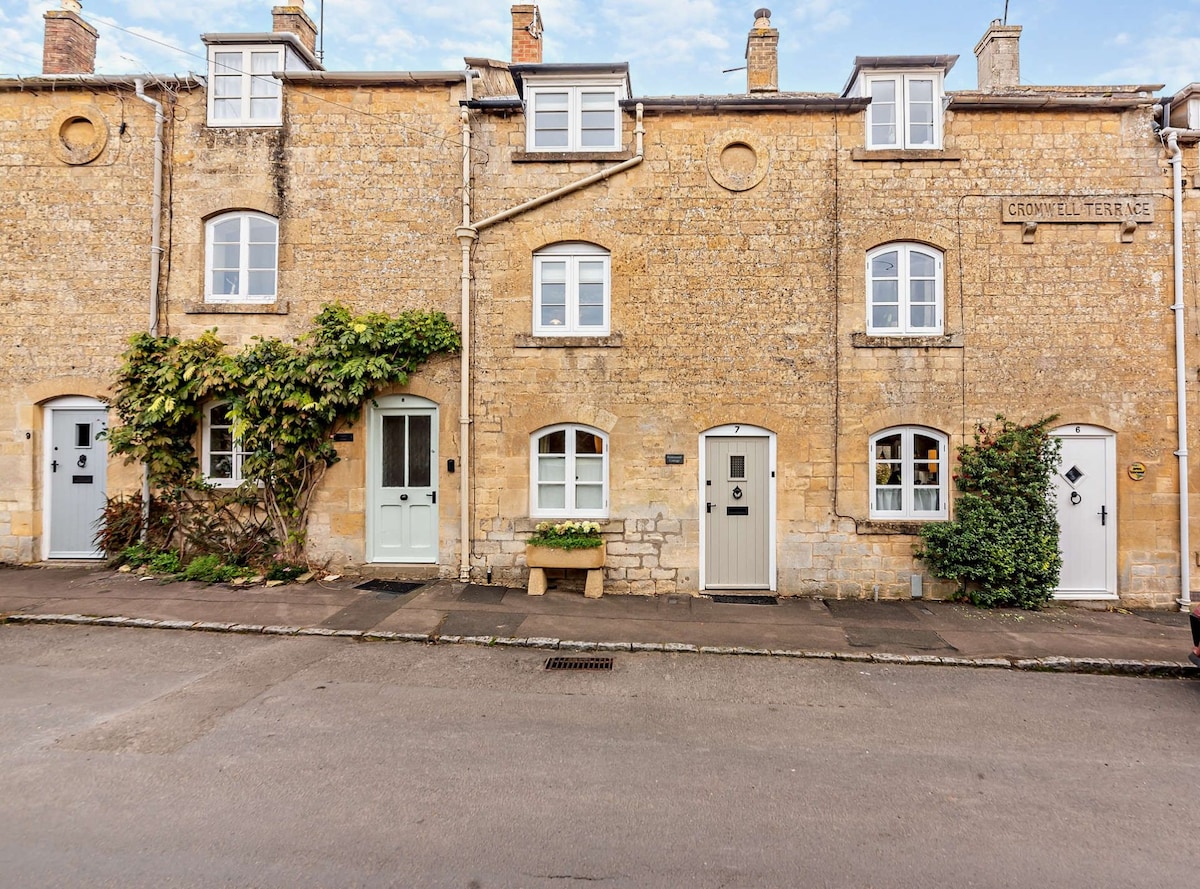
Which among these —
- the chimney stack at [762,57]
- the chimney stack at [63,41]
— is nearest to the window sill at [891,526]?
the chimney stack at [762,57]

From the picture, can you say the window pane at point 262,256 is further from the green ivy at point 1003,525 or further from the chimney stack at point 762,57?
the green ivy at point 1003,525

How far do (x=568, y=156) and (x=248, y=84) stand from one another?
5414mm

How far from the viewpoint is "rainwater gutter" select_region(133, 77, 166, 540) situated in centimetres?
954

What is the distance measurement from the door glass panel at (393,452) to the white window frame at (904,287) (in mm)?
7553

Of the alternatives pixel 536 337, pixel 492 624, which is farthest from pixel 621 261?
pixel 492 624

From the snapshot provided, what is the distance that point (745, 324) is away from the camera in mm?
9188

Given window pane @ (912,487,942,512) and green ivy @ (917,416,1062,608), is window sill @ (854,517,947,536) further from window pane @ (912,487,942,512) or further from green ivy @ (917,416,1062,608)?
window pane @ (912,487,942,512)

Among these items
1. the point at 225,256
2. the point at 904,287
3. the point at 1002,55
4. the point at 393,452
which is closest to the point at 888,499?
the point at 904,287

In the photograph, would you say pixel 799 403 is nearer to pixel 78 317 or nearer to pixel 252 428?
pixel 252 428

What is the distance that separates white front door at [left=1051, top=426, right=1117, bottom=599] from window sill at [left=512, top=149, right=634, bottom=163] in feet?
25.9

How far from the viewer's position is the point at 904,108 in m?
9.33

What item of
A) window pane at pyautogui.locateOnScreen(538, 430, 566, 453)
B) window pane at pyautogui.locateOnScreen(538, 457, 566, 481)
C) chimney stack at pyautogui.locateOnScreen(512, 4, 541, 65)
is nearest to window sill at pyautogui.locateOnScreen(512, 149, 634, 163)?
chimney stack at pyautogui.locateOnScreen(512, 4, 541, 65)

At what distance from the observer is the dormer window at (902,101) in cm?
926

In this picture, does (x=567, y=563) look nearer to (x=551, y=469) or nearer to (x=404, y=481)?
(x=551, y=469)
